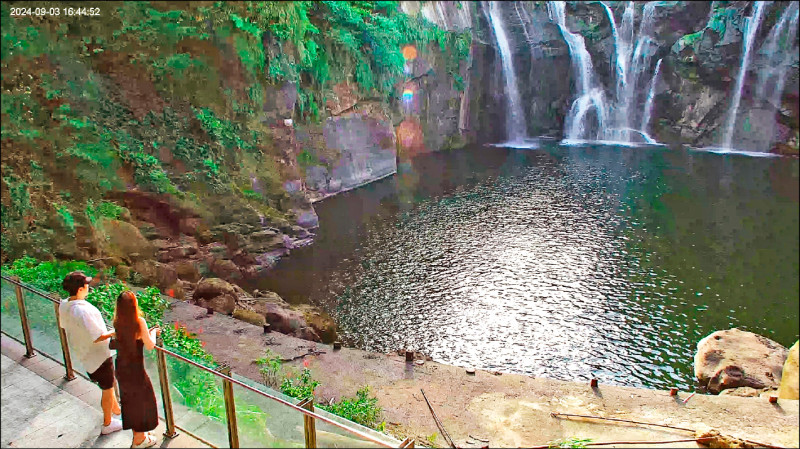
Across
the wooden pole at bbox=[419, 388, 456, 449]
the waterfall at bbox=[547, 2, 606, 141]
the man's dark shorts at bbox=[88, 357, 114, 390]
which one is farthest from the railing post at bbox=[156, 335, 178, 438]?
the waterfall at bbox=[547, 2, 606, 141]

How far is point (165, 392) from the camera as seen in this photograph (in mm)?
4609

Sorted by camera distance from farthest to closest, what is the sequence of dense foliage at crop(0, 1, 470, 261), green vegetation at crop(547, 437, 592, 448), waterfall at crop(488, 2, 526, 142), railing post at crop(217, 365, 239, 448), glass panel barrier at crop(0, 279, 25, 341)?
waterfall at crop(488, 2, 526, 142)
dense foliage at crop(0, 1, 470, 261)
green vegetation at crop(547, 437, 592, 448)
glass panel barrier at crop(0, 279, 25, 341)
railing post at crop(217, 365, 239, 448)

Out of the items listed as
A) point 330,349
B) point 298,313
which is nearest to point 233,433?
point 330,349

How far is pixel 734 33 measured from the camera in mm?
31484

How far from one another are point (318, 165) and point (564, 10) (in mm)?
22567

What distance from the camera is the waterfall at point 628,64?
3472cm

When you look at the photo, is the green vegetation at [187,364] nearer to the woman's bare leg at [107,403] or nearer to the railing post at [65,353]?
the railing post at [65,353]

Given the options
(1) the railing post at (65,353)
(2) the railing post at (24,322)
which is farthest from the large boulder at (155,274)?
(1) the railing post at (65,353)

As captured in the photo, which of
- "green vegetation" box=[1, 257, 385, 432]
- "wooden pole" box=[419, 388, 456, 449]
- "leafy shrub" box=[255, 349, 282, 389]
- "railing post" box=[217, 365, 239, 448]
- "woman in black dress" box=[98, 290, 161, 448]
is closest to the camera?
"railing post" box=[217, 365, 239, 448]

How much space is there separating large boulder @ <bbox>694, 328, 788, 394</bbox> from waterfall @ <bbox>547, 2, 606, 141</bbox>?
2804 centimetres

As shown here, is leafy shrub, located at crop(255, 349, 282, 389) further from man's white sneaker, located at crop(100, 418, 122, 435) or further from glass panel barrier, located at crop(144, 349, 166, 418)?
glass panel barrier, located at crop(144, 349, 166, 418)

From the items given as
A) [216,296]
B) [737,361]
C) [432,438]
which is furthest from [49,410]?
[737,361]

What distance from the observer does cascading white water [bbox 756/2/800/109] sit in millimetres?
30094

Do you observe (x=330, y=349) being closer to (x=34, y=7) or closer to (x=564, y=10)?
(x=34, y=7)
